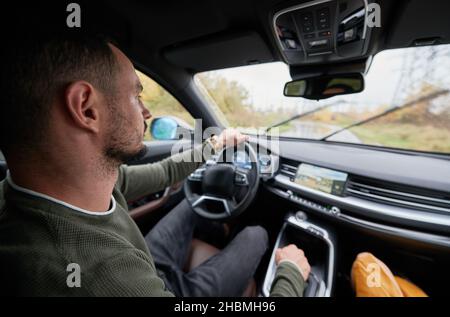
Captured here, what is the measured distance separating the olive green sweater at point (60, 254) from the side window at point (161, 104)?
124 centimetres

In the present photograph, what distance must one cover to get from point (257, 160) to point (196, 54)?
0.98m

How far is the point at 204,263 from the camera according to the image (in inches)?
48.2

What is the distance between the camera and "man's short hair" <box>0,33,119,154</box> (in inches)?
23.2

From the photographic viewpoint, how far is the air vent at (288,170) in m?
1.66

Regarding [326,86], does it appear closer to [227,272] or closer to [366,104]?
[366,104]

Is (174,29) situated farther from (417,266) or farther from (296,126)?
(417,266)

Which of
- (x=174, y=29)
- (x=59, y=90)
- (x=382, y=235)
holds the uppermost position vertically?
(x=174, y=29)

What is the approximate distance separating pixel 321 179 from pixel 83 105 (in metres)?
1.42

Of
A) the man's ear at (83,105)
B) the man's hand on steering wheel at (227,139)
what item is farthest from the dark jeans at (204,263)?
the man's ear at (83,105)

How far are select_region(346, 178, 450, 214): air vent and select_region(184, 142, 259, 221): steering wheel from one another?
2.24ft

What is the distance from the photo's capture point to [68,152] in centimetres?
65

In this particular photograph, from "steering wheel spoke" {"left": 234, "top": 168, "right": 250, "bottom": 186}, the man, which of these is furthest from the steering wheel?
the man

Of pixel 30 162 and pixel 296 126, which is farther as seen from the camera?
pixel 296 126

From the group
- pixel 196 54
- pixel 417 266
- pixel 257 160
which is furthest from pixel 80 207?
pixel 417 266
